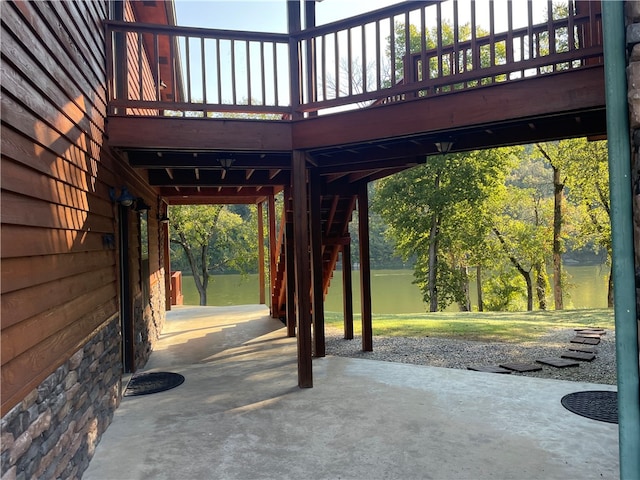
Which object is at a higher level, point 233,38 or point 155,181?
point 233,38

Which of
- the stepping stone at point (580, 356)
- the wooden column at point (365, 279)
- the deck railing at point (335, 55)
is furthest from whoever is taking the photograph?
the wooden column at point (365, 279)

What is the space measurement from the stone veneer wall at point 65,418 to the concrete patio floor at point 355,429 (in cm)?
25

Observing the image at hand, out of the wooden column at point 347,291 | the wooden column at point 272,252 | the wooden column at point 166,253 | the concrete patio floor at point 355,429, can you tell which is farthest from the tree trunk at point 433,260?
the concrete patio floor at point 355,429

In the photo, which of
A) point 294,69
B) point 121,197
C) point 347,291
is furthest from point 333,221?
point 121,197

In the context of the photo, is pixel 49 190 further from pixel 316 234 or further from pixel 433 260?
pixel 433 260

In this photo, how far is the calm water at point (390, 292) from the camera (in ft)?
89.8

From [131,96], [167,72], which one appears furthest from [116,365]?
[167,72]

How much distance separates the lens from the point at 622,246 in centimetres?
208

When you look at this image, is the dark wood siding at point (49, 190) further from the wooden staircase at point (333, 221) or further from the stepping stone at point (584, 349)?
the stepping stone at point (584, 349)

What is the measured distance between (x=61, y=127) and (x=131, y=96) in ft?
14.2

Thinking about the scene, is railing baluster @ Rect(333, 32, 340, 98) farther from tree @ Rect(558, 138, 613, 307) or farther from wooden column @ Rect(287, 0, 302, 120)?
tree @ Rect(558, 138, 613, 307)

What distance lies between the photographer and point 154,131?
462 cm

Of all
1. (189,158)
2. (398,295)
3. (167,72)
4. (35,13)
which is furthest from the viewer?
(398,295)

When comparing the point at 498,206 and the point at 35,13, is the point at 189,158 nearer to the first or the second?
the point at 35,13
